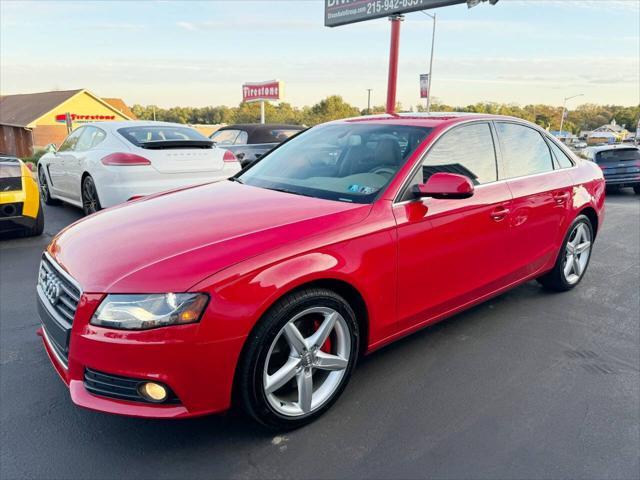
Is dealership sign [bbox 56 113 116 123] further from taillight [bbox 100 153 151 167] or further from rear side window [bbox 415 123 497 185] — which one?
rear side window [bbox 415 123 497 185]

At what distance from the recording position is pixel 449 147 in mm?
3266

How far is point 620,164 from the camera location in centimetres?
1192

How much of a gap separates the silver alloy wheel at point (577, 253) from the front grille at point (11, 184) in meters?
5.80

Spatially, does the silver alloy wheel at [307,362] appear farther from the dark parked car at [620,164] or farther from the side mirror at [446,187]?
the dark parked car at [620,164]

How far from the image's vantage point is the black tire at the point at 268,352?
2.21 metres

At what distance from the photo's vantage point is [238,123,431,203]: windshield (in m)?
2.99

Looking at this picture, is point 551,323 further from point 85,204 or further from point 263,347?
point 85,204

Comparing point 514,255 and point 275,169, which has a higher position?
point 275,169

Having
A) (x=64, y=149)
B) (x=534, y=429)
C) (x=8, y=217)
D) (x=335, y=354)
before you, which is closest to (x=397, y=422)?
(x=335, y=354)

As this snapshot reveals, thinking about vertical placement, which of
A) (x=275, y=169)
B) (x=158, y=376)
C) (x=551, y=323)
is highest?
(x=275, y=169)

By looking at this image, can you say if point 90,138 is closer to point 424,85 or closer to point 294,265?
point 294,265

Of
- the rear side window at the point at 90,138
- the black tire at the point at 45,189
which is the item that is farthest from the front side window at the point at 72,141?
the black tire at the point at 45,189

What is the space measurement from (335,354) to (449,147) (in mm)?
1568

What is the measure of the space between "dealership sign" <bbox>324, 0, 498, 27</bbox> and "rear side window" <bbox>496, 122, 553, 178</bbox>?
13692 millimetres
